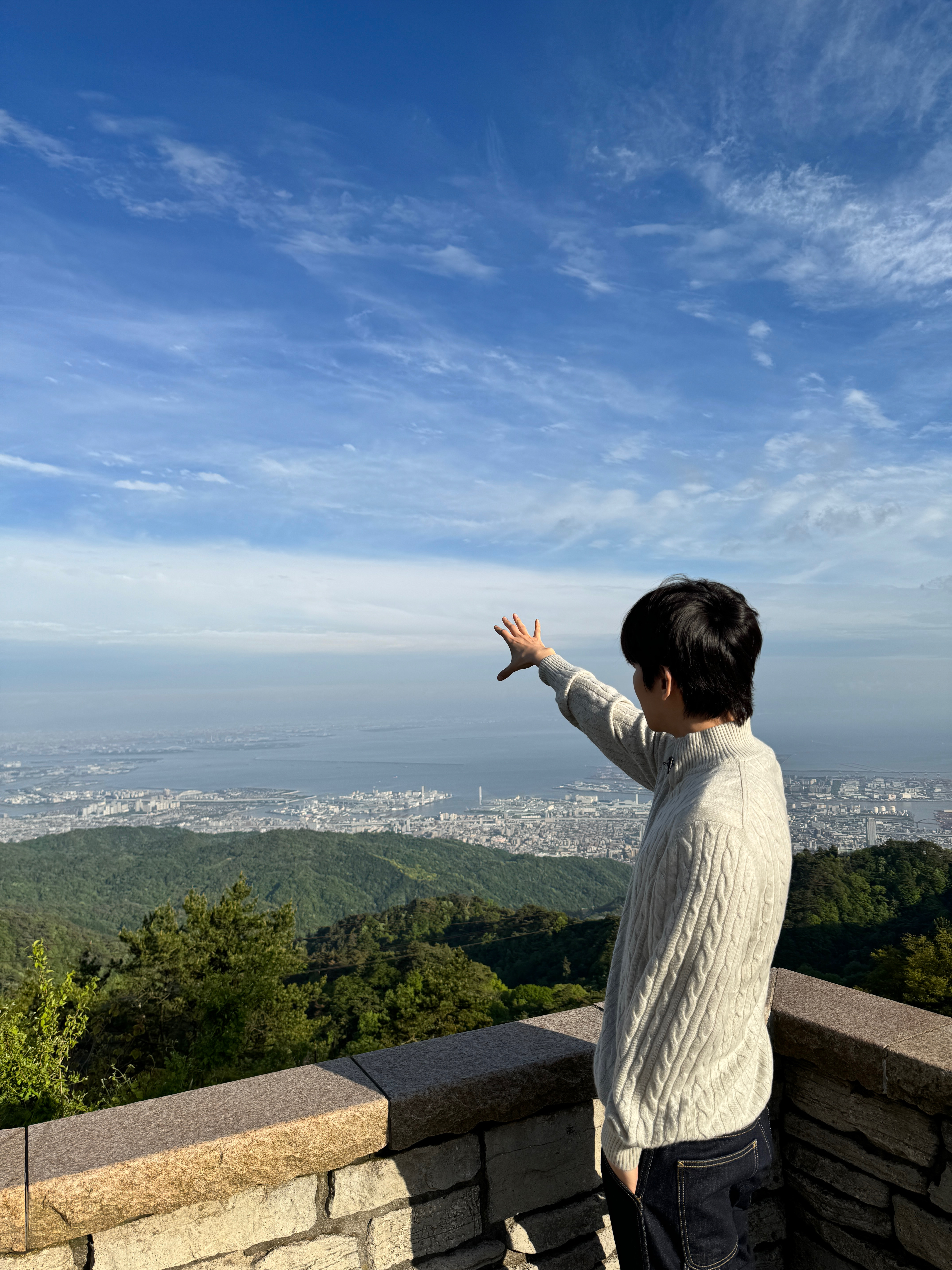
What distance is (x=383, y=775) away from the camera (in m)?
88.6

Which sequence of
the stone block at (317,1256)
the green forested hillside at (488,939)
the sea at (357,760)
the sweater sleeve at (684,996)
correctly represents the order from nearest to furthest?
1. the sweater sleeve at (684,996)
2. the stone block at (317,1256)
3. the green forested hillside at (488,939)
4. the sea at (357,760)

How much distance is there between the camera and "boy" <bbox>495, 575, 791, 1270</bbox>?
1148 mm

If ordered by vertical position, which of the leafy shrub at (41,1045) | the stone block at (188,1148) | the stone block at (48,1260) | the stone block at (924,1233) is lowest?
the leafy shrub at (41,1045)

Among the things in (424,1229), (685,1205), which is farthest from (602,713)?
(424,1229)

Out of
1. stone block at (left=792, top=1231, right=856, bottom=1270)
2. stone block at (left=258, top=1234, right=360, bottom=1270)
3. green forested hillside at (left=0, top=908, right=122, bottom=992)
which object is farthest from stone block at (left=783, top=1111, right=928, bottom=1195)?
green forested hillside at (left=0, top=908, right=122, bottom=992)

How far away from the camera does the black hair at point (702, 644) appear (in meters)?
1.26

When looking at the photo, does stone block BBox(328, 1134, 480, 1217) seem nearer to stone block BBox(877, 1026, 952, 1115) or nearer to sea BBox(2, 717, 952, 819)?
stone block BBox(877, 1026, 952, 1115)

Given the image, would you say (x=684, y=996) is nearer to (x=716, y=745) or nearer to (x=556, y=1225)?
(x=716, y=745)

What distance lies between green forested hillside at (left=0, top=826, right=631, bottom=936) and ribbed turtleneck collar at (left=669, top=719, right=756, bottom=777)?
3046 centimetres

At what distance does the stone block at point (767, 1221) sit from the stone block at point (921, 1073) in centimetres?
58

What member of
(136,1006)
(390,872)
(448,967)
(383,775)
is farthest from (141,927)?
(383,775)

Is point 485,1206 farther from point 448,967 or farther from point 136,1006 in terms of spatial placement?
point 136,1006

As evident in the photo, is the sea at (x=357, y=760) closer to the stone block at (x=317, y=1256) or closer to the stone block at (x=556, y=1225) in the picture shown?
the stone block at (x=556, y=1225)

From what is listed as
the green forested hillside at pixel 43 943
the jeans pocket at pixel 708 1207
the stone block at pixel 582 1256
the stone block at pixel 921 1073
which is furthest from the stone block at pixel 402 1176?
the green forested hillside at pixel 43 943
